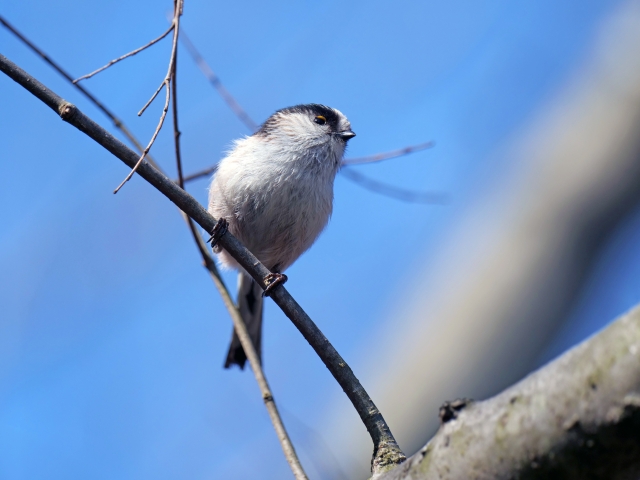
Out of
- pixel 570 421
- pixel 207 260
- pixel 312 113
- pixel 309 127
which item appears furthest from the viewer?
pixel 312 113

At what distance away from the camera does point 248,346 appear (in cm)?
280

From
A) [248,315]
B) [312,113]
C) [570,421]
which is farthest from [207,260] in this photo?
[570,421]

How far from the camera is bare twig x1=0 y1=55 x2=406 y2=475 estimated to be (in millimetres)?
1850

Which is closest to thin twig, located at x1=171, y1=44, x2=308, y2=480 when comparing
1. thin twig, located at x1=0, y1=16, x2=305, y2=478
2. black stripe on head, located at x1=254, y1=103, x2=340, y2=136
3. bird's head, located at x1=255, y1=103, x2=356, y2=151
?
thin twig, located at x1=0, y1=16, x2=305, y2=478

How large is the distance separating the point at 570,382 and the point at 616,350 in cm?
10

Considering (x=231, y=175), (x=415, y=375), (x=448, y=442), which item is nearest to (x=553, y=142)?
(x=415, y=375)

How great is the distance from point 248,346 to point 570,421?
196cm

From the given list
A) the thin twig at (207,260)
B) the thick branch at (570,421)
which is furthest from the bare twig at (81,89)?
the thick branch at (570,421)

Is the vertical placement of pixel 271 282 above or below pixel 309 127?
below

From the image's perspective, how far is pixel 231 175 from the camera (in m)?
3.41

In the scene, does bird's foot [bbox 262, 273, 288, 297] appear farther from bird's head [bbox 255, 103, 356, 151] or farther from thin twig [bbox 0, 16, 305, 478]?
bird's head [bbox 255, 103, 356, 151]

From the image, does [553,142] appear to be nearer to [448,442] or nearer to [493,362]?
[493,362]

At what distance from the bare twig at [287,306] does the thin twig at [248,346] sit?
1.18 ft

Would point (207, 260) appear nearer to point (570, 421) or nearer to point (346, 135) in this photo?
point (346, 135)
